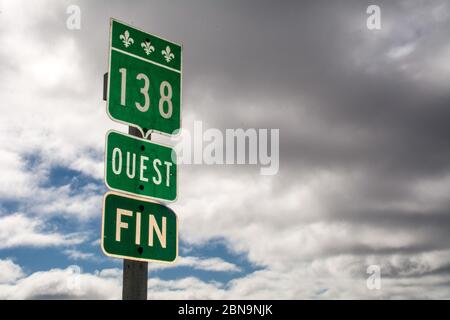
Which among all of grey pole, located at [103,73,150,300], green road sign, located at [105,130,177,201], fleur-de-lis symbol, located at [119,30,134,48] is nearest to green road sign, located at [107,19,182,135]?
fleur-de-lis symbol, located at [119,30,134,48]

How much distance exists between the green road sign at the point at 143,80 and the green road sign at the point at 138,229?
0.89 metres

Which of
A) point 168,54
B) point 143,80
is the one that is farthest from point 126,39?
point 168,54

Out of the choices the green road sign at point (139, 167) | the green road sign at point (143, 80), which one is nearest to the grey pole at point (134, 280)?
the green road sign at point (139, 167)

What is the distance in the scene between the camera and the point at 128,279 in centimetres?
495

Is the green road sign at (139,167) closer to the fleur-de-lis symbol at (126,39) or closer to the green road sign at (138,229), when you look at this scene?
the green road sign at (138,229)

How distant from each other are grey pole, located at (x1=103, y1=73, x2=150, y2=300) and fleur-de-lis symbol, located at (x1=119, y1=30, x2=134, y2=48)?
7.71 ft

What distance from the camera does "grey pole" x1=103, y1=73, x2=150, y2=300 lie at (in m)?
4.92

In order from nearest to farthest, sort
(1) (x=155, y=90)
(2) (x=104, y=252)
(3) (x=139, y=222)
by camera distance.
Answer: (2) (x=104, y=252) → (3) (x=139, y=222) → (1) (x=155, y=90)

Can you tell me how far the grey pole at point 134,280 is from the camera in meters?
4.92

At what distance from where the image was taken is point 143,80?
5.62m
